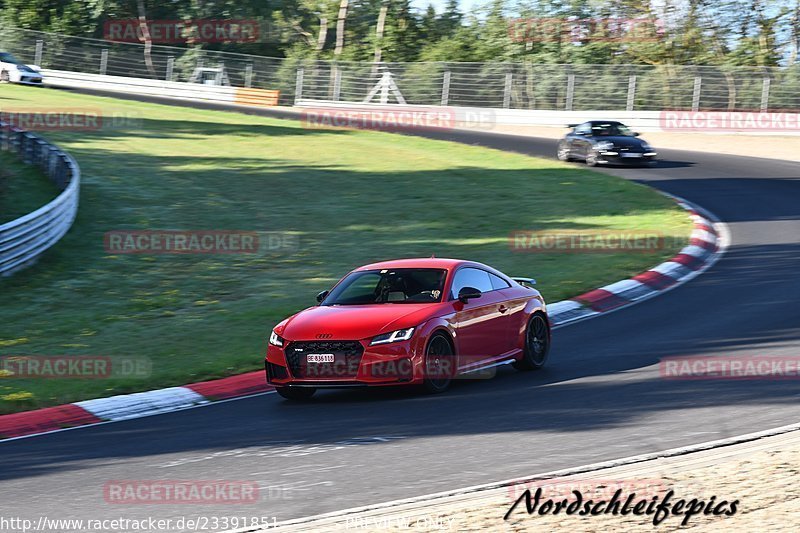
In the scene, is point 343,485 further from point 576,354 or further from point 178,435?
point 576,354

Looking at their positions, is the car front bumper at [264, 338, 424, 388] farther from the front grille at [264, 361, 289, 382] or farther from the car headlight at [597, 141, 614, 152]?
the car headlight at [597, 141, 614, 152]

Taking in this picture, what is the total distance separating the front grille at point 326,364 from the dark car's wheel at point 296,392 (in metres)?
0.43

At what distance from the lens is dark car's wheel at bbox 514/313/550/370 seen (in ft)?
39.8

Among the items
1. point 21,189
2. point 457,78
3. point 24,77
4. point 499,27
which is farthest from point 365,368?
point 499,27

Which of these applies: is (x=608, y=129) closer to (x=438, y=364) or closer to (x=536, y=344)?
(x=536, y=344)

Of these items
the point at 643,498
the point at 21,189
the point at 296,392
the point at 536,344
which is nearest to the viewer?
the point at 643,498

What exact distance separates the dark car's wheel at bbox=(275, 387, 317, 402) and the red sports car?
1 cm

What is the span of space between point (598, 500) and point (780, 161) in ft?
97.0

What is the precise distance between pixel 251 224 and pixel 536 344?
36.8ft

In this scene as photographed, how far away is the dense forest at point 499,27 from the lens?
5950 centimetres

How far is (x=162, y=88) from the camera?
185 feet

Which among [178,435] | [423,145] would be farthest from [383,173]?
[178,435]

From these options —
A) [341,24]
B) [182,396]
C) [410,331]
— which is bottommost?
[182,396]

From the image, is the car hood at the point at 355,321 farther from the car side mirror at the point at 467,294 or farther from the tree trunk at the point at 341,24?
the tree trunk at the point at 341,24
